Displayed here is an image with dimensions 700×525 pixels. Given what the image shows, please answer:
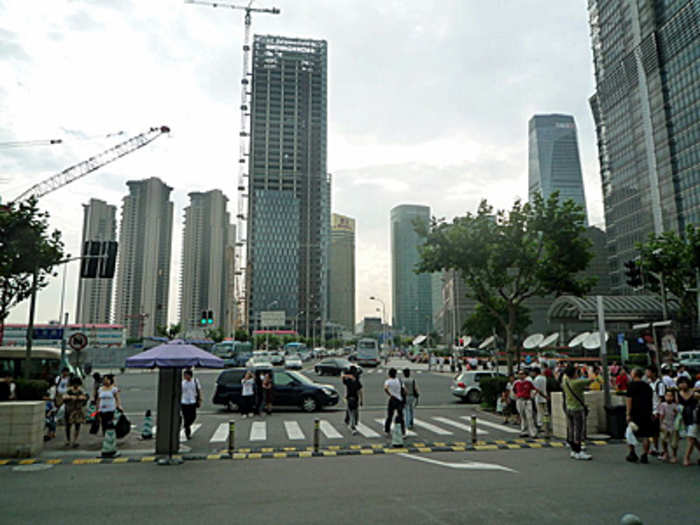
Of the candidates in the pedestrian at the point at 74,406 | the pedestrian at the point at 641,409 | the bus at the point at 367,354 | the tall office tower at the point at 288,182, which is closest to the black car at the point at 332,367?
the bus at the point at 367,354

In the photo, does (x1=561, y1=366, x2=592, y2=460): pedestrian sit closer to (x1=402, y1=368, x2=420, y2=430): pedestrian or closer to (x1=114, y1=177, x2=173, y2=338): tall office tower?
(x1=402, y1=368, x2=420, y2=430): pedestrian

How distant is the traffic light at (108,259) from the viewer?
22.0 metres

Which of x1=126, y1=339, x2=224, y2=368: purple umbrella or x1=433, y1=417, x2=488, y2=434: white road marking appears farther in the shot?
x1=433, y1=417, x2=488, y2=434: white road marking

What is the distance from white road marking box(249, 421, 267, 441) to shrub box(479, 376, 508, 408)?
8693mm

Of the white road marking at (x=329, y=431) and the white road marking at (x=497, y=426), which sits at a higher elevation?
the white road marking at (x=329, y=431)

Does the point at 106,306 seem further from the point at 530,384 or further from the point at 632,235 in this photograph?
the point at 530,384

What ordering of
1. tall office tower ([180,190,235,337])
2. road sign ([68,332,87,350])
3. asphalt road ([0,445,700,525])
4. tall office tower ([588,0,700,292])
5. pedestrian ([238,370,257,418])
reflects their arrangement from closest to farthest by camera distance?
1. asphalt road ([0,445,700,525])
2. road sign ([68,332,87,350])
3. pedestrian ([238,370,257,418])
4. tall office tower ([588,0,700,292])
5. tall office tower ([180,190,235,337])

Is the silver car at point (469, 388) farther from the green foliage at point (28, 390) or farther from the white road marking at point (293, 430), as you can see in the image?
the green foliage at point (28, 390)

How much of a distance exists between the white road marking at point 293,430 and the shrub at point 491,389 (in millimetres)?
7691

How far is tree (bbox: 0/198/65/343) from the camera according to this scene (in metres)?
23.9

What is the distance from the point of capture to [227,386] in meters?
20.0

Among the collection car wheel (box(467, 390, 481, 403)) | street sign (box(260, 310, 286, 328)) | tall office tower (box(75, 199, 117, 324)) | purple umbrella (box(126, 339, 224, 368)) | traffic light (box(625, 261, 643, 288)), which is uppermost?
tall office tower (box(75, 199, 117, 324))

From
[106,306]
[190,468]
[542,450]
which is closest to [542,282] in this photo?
[542,450]

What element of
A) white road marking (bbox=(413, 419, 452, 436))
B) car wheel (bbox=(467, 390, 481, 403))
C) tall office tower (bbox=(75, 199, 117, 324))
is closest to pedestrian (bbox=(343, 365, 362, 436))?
white road marking (bbox=(413, 419, 452, 436))
